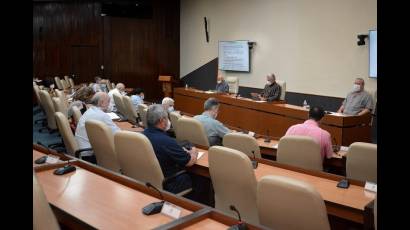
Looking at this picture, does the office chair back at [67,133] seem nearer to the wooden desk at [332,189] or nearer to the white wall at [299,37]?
the wooden desk at [332,189]

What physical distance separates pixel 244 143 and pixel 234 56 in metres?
8.21

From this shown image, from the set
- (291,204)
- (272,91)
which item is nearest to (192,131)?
Result: (291,204)

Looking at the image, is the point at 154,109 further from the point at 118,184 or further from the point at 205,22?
the point at 205,22

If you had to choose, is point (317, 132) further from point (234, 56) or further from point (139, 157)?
point (234, 56)

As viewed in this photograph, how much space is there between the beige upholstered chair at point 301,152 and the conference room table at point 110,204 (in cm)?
147

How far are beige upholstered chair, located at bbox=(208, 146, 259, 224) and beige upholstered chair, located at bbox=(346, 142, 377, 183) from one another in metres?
0.98

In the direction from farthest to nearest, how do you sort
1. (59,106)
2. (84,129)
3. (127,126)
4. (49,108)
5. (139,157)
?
(49,108) → (59,106) → (127,126) → (84,129) → (139,157)

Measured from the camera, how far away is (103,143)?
11.9 feet

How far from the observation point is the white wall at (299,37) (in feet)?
27.8

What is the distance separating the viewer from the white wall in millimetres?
8470

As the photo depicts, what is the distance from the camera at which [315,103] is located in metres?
→ 9.39

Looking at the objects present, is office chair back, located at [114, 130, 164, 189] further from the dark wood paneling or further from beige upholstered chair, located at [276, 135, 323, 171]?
the dark wood paneling
